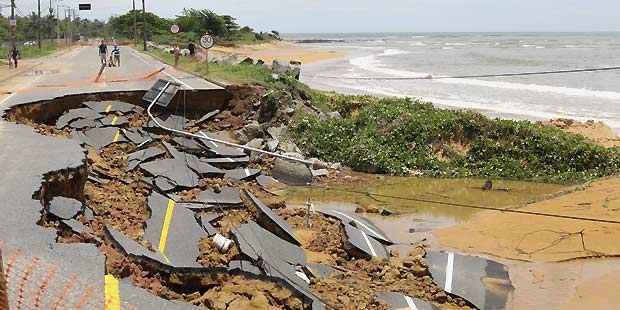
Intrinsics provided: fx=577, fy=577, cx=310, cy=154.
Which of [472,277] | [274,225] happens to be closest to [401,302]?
[472,277]

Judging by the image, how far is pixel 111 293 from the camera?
17.8ft

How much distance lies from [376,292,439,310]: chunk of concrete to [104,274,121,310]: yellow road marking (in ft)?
11.1

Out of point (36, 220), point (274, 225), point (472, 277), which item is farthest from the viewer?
point (274, 225)

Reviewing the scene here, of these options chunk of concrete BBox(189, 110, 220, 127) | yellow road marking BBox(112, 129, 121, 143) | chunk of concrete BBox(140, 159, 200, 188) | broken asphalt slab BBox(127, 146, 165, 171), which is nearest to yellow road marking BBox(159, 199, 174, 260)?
chunk of concrete BBox(140, 159, 200, 188)

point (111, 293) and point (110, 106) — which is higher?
point (110, 106)

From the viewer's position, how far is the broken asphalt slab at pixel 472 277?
7.94 m

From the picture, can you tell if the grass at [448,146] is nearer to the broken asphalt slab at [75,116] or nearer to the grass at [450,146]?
the grass at [450,146]

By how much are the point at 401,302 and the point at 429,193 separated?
6862 mm

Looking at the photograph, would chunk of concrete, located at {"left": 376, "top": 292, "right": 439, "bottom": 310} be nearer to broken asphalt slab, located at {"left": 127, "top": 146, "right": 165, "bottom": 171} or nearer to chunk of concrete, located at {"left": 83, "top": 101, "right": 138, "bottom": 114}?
broken asphalt slab, located at {"left": 127, "top": 146, "right": 165, "bottom": 171}

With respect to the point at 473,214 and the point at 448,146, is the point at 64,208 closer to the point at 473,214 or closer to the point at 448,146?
the point at 473,214

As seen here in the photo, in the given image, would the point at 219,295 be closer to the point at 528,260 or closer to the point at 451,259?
the point at 451,259

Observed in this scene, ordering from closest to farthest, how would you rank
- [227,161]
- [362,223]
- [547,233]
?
1. [547,233]
2. [362,223]
3. [227,161]

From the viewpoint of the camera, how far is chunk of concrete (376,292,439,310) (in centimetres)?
729

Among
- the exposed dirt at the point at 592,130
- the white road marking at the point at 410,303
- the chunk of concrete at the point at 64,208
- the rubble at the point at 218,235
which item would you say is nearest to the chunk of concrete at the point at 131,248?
the rubble at the point at 218,235
